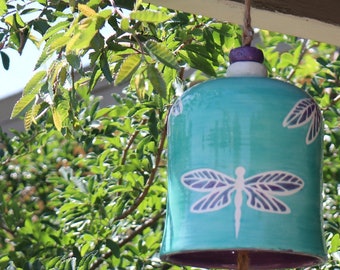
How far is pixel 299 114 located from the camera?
129 cm

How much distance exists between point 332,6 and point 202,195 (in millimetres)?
785

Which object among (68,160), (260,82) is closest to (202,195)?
(260,82)

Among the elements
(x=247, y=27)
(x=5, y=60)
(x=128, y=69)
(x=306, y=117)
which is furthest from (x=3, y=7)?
(x=306, y=117)

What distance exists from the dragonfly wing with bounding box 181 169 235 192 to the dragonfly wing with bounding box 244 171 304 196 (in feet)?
0.09

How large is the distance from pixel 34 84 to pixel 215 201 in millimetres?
574

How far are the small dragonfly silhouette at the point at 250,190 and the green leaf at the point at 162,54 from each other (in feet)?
0.69

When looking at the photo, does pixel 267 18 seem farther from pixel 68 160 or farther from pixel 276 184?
pixel 68 160

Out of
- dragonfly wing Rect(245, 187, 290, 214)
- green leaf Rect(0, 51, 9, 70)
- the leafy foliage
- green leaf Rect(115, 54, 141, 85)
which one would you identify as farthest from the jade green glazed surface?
green leaf Rect(0, 51, 9, 70)

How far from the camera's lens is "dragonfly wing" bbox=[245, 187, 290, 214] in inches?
48.3

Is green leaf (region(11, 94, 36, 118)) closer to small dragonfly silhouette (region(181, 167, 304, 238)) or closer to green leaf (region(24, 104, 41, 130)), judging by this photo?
green leaf (region(24, 104, 41, 130))

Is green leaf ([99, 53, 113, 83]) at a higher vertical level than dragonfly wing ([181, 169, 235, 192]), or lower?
higher

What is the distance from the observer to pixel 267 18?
1.87 meters

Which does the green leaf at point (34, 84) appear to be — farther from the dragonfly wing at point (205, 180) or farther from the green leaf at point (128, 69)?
the dragonfly wing at point (205, 180)

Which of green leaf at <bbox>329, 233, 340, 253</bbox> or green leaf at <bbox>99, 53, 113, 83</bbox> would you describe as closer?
green leaf at <bbox>99, 53, 113, 83</bbox>
